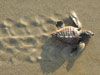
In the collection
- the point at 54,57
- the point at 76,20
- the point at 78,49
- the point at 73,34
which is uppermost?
the point at 76,20

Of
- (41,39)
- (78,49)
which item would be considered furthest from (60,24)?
(78,49)

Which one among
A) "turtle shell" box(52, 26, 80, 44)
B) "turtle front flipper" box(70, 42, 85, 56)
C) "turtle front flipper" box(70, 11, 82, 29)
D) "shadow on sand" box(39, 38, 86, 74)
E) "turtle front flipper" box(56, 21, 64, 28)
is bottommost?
"shadow on sand" box(39, 38, 86, 74)

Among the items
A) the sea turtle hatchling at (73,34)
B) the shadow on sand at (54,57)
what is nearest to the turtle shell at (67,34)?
the sea turtle hatchling at (73,34)

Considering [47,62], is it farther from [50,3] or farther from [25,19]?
[50,3]

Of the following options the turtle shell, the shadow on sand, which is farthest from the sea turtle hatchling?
the shadow on sand

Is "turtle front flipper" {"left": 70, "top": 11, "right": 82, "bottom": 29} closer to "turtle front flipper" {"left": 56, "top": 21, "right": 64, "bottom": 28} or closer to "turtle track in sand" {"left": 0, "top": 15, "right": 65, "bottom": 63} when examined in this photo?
"turtle front flipper" {"left": 56, "top": 21, "right": 64, "bottom": 28}

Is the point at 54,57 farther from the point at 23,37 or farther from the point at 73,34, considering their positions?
the point at 23,37
